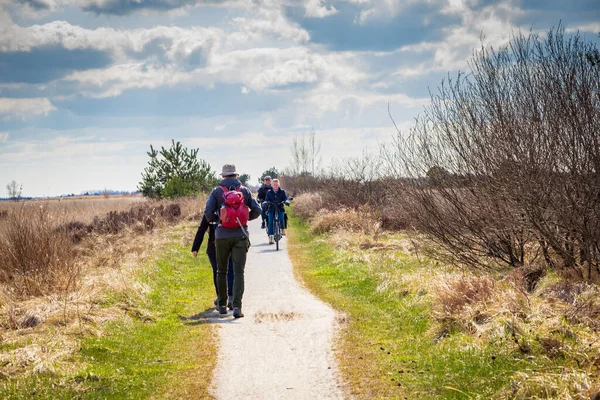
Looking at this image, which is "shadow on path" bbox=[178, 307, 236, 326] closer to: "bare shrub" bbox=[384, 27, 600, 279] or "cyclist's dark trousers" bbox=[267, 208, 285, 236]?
"bare shrub" bbox=[384, 27, 600, 279]

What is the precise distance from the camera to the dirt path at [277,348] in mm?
6566

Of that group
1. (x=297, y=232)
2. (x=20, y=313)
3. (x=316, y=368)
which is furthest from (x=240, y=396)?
(x=297, y=232)

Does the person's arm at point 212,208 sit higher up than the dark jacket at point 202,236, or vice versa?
the person's arm at point 212,208

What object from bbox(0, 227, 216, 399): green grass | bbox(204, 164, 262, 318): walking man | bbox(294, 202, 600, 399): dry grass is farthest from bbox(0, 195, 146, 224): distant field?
bbox(294, 202, 600, 399): dry grass

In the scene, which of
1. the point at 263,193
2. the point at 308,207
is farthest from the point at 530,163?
the point at 308,207

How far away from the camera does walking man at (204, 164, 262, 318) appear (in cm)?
1002

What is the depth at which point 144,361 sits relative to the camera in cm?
791

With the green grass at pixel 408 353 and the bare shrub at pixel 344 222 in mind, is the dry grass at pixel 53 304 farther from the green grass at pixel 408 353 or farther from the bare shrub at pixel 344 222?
the bare shrub at pixel 344 222

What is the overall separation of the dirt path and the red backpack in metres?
1.57

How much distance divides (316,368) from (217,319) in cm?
329

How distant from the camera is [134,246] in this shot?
19.9 metres

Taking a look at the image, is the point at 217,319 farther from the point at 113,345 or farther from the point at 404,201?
the point at 404,201

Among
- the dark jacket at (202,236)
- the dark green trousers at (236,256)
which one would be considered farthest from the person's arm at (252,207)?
the dark jacket at (202,236)

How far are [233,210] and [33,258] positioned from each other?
4.18 metres
